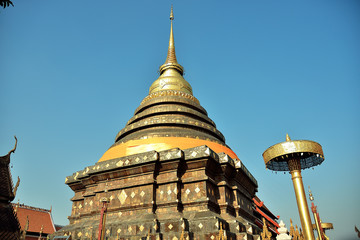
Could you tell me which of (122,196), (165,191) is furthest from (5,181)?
(165,191)

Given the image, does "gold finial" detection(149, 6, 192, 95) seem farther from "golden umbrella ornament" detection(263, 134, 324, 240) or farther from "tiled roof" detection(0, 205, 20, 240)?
"tiled roof" detection(0, 205, 20, 240)

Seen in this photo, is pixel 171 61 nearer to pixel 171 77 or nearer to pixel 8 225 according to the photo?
pixel 171 77

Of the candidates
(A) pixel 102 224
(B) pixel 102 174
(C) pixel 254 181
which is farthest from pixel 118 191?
(C) pixel 254 181

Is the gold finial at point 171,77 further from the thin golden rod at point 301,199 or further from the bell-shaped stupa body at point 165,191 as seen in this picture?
the thin golden rod at point 301,199

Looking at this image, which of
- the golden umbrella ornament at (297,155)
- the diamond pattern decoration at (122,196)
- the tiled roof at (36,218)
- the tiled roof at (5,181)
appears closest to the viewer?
the golden umbrella ornament at (297,155)

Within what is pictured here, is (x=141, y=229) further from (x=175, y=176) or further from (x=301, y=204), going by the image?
(x=301, y=204)

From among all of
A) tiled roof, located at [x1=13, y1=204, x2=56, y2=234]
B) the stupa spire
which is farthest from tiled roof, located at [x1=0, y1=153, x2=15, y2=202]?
the stupa spire

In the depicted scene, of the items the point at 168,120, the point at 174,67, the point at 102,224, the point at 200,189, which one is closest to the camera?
the point at 102,224

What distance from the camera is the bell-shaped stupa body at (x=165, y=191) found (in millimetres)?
9242

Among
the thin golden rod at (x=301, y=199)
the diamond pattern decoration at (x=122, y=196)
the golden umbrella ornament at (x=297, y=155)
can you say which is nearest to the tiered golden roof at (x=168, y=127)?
the diamond pattern decoration at (x=122, y=196)

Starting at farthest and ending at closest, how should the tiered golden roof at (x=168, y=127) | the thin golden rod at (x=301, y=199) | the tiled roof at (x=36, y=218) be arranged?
the tiled roof at (x=36, y=218)
the tiered golden roof at (x=168, y=127)
the thin golden rod at (x=301, y=199)

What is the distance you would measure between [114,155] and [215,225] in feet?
20.1

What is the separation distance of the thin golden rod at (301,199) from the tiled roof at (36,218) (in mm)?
Result: 26276

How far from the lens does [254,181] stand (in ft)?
44.0
